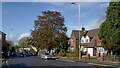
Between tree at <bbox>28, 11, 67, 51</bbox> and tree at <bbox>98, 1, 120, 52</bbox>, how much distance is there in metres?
26.8

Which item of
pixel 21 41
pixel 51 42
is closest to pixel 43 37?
pixel 51 42

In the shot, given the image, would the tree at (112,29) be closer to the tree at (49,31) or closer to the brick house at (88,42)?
the brick house at (88,42)

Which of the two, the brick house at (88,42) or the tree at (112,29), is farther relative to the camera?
the brick house at (88,42)

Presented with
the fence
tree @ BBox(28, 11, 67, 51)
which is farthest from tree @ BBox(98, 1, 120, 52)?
tree @ BBox(28, 11, 67, 51)

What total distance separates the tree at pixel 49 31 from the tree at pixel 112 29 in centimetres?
2678

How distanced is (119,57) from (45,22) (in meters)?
32.2

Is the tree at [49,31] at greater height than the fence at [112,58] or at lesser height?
greater

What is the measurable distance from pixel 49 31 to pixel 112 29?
29275 millimetres

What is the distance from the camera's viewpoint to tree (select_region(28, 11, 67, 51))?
178ft

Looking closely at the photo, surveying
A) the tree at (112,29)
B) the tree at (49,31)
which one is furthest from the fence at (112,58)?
the tree at (49,31)

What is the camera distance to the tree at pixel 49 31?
54.3 meters

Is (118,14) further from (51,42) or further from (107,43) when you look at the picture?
(51,42)

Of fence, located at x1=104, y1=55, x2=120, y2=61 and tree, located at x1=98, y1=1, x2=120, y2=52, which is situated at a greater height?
tree, located at x1=98, y1=1, x2=120, y2=52

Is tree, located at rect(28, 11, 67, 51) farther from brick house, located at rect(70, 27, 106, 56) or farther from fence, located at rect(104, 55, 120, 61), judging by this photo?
fence, located at rect(104, 55, 120, 61)
